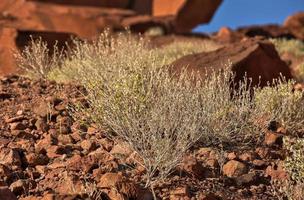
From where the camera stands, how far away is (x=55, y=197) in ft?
12.1

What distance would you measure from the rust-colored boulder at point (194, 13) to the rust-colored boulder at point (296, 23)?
320 cm

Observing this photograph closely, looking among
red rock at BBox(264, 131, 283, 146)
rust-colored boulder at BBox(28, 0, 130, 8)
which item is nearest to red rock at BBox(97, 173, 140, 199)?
red rock at BBox(264, 131, 283, 146)

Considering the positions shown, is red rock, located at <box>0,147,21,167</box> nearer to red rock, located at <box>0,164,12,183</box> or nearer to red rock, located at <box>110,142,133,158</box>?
red rock, located at <box>0,164,12,183</box>

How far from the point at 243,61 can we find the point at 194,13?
1466 cm

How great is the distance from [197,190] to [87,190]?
0.85 meters

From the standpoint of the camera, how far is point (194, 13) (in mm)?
22094

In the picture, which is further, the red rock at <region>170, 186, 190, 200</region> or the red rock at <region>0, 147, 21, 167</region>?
the red rock at <region>0, 147, 21, 167</region>

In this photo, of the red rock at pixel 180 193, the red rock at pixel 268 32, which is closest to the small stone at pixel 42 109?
the red rock at pixel 180 193

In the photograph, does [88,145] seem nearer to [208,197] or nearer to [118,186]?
[118,186]

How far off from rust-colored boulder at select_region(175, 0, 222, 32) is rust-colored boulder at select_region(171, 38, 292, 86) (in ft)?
42.4

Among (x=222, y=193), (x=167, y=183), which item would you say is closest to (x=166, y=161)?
(x=167, y=183)

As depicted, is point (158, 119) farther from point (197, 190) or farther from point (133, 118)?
point (197, 190)

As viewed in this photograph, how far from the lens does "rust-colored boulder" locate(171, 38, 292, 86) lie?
7.55 metres

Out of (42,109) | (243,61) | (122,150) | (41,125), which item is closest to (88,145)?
(122,150)
